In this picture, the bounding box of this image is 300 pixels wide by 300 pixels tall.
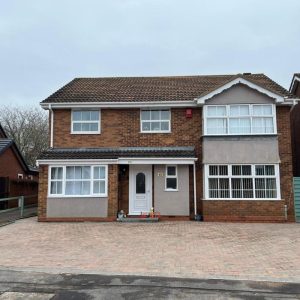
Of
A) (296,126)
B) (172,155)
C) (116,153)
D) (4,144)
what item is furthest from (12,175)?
(296,126)

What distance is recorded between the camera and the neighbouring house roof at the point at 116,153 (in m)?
15.3

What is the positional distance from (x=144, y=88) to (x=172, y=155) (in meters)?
4.65

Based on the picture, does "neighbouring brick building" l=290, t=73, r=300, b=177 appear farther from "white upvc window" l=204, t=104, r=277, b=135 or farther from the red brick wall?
the red brick wall

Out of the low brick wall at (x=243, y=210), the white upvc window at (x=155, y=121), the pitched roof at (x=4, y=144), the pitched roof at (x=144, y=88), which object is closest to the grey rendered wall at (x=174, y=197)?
the low brick wall at (x=243, y=210)

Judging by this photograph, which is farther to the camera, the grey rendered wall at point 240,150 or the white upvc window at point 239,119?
the white upvc window at point 239,119

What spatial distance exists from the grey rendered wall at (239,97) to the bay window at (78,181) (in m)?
5.88

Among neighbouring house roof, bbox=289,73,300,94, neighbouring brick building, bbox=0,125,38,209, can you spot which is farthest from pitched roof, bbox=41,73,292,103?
neighbouring brick building, bbox=0,125,38,209

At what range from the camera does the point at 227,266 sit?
7.68 metres

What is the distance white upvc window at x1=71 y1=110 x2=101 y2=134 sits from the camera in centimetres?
1658

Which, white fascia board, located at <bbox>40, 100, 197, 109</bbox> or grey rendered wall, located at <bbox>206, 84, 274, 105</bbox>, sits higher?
grey rendered wall, located at <bbox>206, 84, 274, 105</bbox>

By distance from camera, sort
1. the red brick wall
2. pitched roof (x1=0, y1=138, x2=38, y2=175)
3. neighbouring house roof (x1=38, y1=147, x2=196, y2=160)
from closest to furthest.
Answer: neighbouring house roof (x1=38, y1=147, x2=196, y2=160), the red brick wall, pitched roof (x1=0, y1=138, x2=38, y2=175)

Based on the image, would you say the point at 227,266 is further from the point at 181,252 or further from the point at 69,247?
the point at 69,247

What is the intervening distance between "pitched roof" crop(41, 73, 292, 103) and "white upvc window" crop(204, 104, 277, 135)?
3.01 feet

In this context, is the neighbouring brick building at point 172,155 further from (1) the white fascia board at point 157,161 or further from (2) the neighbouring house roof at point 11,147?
(2) the neighbouring house roof at point 11,147
